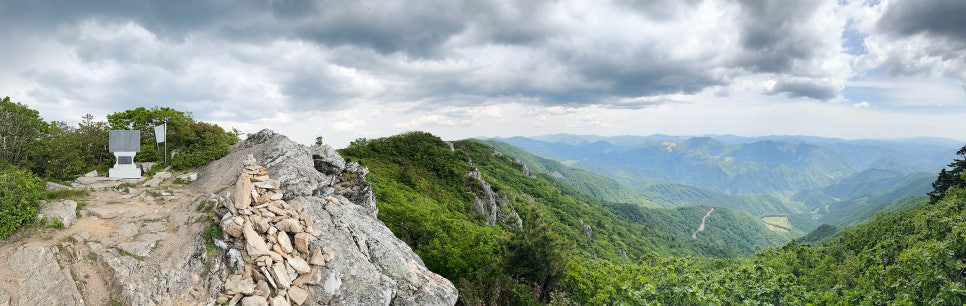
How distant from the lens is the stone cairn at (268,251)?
15.1 m

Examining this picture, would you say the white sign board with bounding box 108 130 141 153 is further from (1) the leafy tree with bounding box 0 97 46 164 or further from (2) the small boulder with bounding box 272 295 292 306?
(2) the small boulder with bounding box 272 295 292 306

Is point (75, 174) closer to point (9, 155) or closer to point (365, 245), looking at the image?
point (9, 155)

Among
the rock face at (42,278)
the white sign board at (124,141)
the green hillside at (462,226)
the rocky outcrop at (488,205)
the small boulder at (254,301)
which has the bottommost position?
the rocky outcrop at (488,205)

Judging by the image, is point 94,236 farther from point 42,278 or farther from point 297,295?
point 297,295

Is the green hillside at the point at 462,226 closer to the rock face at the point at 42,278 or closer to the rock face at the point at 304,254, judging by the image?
the rock face at the point at 304,254

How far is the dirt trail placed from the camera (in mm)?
14203

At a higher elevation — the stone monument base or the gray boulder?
the gray boulder

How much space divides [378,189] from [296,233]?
22.9 metres

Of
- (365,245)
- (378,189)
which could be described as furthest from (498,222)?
(365,245)

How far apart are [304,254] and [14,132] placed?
32.9 meters

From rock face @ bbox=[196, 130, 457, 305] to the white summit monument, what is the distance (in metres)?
11.6

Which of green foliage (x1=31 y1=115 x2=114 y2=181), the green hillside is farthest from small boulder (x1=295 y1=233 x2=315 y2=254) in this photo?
green foliage (x1=31 y1=115 x2=114 y2=181)

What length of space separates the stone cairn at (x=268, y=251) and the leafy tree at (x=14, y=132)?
27.4 meters

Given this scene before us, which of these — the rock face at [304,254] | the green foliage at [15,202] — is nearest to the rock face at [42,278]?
the green foliage at [15,202]
